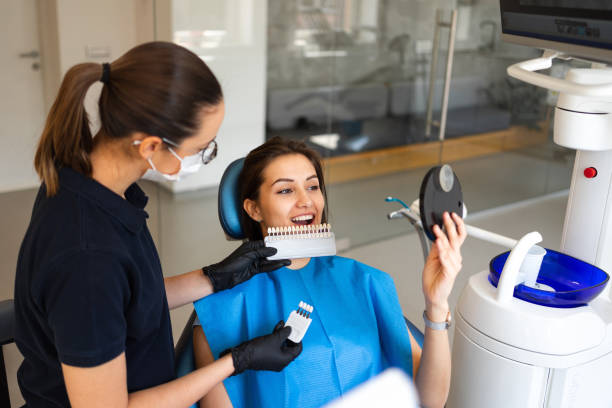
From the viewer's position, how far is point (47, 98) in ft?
14.0

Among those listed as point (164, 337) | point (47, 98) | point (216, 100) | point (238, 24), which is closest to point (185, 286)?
point (164, 337)

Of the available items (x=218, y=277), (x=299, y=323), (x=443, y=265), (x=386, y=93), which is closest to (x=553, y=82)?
(x=443, y=265)

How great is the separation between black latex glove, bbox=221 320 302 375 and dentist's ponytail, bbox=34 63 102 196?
0.51m

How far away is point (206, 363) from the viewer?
1522 mm

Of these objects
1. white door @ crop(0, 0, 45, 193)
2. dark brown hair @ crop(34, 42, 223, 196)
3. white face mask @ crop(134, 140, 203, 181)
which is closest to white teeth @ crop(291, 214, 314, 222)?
white face mask @ crop(134, 140, 203, 181)

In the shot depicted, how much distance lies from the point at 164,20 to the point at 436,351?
2695 mm

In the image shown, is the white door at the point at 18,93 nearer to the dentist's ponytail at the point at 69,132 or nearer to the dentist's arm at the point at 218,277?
the dentist's arm at the point at 218,277

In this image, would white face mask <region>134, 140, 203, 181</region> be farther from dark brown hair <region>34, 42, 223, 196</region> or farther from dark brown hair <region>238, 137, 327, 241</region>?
dark brown hair <region>238, 137, 327, 241</region>

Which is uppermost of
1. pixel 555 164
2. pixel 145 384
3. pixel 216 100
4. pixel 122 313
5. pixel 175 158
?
pixel 216 100

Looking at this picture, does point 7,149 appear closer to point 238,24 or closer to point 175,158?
point 238,24

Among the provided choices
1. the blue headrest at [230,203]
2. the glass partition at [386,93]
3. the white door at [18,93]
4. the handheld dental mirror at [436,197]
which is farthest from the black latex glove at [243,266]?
the white door at [18,93]

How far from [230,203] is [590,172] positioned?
1.01 m

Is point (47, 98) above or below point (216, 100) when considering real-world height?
below

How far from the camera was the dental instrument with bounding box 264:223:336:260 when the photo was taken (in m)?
1.64
